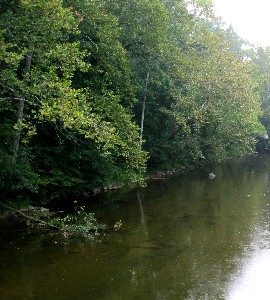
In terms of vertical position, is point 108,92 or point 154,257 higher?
point 108,92

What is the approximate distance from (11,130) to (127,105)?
11208 millimetres

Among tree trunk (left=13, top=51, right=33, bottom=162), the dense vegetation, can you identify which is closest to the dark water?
the dense vegetation

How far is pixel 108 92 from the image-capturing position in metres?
23.7

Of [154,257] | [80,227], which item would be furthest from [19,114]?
[154,257]

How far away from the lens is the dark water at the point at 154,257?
39.7 feet

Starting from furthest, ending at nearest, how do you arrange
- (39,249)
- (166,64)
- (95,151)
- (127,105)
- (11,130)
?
1. (166,64)
2. (127,105)
3. (95,151)
4. (11,130)
5. (39,249)

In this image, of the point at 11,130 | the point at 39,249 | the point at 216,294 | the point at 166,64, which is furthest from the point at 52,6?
the point at 166,64

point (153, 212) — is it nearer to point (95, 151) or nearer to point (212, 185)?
point (95, 151)

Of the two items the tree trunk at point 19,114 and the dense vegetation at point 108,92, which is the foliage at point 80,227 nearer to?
the dense vegetation at point 108,92

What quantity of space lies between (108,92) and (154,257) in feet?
37.2

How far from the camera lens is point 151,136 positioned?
38062mm

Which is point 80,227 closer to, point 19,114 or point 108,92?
point 19,114

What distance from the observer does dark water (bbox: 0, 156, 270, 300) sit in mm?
12102

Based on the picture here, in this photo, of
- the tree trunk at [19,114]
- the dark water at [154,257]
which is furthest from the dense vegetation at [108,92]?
the dark water at [154,257]
